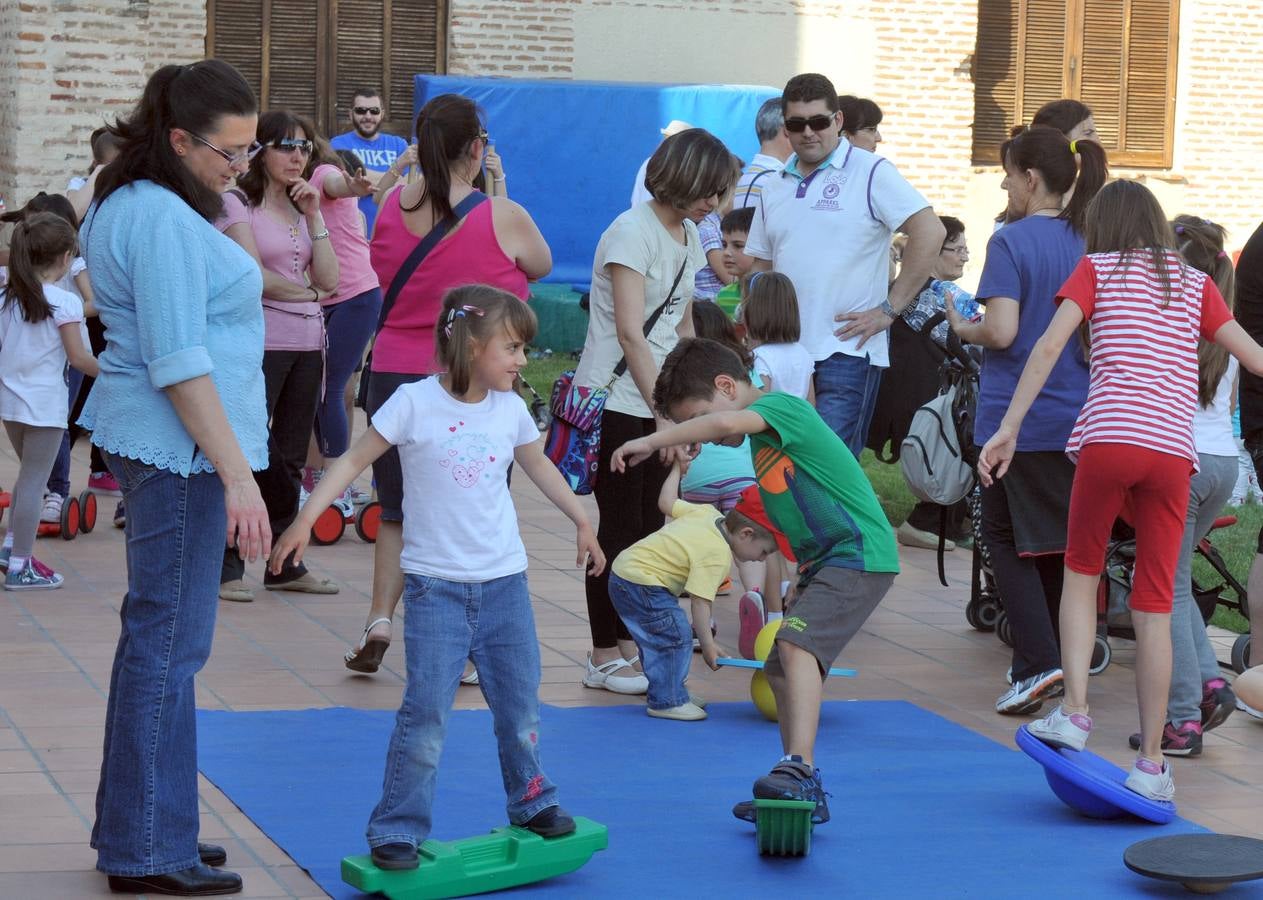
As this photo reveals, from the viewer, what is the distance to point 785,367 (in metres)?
6.54

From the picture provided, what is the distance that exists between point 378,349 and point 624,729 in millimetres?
1513

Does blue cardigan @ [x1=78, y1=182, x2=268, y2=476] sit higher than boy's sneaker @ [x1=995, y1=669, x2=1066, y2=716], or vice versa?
blue cardigan @ [x1=78, y1=182, x2=268, y2=476]

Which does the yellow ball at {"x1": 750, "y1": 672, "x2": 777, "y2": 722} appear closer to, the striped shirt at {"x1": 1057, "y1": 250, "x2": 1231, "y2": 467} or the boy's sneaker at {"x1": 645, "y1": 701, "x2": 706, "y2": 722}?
the boy's sneaker at {"x1": 645, "y1": 701, "x2": 706, "y2": 722}

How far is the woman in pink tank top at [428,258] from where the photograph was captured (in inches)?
228

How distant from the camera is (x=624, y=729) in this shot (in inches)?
223

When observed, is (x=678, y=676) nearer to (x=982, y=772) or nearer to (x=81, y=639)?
(x=982, y=772)

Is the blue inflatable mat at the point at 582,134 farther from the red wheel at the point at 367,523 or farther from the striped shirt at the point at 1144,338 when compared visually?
the striped shirt at the point at 1144,338

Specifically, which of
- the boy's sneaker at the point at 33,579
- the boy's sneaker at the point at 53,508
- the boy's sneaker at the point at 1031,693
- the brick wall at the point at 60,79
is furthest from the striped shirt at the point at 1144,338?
the brick wall at the point at 60,79

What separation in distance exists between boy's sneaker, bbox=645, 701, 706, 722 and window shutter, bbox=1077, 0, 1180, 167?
51.2 feet

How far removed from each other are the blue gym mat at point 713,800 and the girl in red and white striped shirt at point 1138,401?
1.19ft

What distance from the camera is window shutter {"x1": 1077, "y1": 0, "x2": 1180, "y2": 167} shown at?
2005 centimetres

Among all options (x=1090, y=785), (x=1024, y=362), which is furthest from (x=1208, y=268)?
(x=1090, y=785)

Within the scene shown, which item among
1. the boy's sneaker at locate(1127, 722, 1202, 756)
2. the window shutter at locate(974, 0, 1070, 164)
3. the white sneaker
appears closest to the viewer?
the boy's sneaker at locate(1127, 722, 1202, 756)

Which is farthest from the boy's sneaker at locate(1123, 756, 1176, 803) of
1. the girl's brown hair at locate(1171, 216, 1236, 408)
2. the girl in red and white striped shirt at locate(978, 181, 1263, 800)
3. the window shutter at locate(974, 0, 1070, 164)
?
the window shutter at locate(974, 0, 1070, 164)
